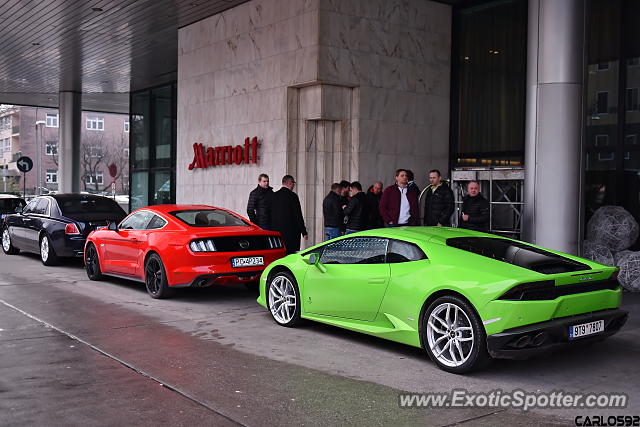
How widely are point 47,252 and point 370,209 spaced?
7004mm

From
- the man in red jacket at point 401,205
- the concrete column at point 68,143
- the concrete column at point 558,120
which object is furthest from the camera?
the concrete column at point 68,143

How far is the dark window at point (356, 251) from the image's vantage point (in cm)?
698

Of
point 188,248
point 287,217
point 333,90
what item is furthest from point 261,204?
point 333,90

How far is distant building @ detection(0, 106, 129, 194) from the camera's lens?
270 feet

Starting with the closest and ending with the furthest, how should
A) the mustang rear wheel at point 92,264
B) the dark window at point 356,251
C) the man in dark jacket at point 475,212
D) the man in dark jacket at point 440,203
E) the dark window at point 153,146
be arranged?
the dark window at point 356,251 < the man in dark jacket at point 475,212 < the man in dark jacket at point 440,203 < the mustang rear wheel at point 92,264 < the dark window at point 153,146

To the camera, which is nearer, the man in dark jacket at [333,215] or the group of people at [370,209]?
the group of people at [370,209]

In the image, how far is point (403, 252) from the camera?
22.0 feet

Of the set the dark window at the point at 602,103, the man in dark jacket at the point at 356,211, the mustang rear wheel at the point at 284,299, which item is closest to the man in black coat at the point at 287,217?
the man in dark jacket at the point at 356,211

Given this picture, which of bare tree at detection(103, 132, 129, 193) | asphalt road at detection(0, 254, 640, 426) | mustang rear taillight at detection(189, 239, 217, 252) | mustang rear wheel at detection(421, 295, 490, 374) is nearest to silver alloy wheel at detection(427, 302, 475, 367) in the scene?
mustang rear wheel at detection(421, 295, 490, 374)

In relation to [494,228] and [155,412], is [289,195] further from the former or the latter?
[155,412]

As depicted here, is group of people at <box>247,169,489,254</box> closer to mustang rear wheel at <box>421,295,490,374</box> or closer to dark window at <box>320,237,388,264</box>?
dark window at <box>320,237,388,264</box>

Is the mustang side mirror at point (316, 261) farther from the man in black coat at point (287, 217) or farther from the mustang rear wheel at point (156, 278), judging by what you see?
the man in black coat at point (287, 217)

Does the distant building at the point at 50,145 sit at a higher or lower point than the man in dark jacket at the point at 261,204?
higher

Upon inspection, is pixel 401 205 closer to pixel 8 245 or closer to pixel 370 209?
pixel 370 209
